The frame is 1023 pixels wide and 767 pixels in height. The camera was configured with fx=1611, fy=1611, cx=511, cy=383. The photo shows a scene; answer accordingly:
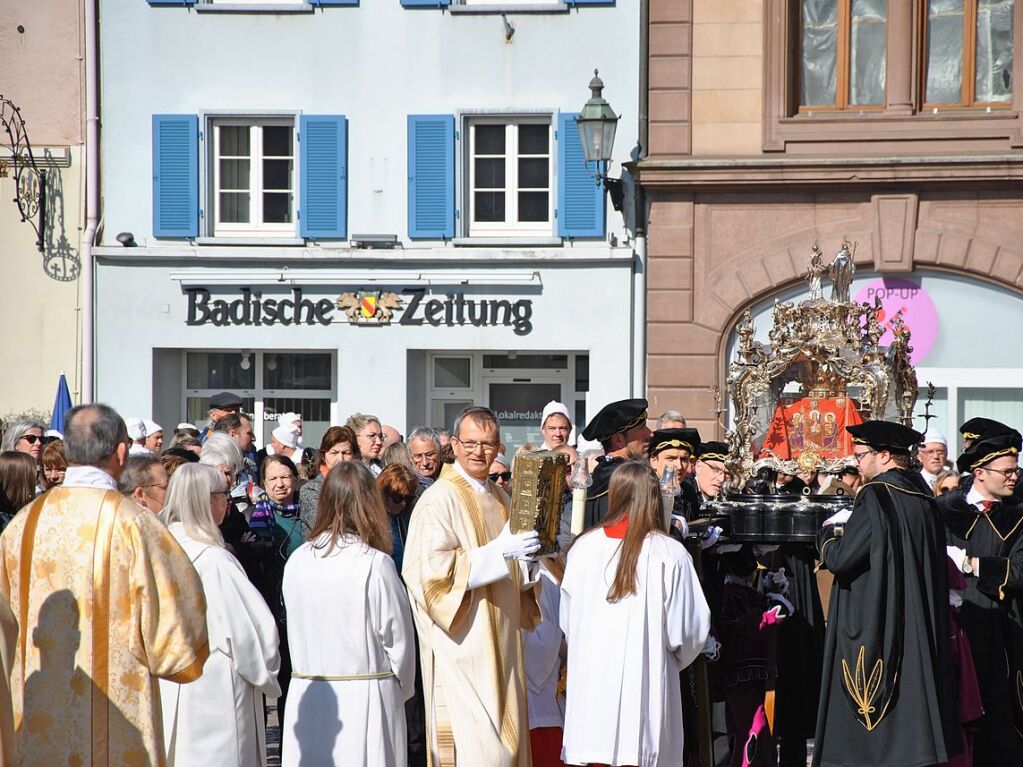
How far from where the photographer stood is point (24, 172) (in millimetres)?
19328

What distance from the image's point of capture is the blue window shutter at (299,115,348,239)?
18875 millimetres

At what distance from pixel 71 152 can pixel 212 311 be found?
8.57 feet

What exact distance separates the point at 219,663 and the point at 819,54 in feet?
43.1

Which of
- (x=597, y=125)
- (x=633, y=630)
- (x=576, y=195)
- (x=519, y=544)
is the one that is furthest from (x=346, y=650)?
(x=576, y=195)

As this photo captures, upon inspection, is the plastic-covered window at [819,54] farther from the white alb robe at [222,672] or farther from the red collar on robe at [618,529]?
the white alb robe at [222,672]

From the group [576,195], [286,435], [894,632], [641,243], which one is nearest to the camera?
[894,632]

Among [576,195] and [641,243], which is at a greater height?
[576,195]

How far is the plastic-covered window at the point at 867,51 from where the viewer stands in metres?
18.0

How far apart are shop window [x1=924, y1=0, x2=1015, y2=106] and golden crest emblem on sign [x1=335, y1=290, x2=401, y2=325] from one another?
256 inches

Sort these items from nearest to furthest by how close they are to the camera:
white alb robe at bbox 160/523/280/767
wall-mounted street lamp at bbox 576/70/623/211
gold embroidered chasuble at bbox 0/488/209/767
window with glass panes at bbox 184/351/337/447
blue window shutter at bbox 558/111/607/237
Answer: gold embroidered chasuble at bbox 0/488/209/767, white alb robe at bbox 160/523/280/767, wall-mounted street lamp at bbox 576/70/623/211, blue window shutter at bbox 558/111/607/237, window with glass panes at bbox 184/351/337/447

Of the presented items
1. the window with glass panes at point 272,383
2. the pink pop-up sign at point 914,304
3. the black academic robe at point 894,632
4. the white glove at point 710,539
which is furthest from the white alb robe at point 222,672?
the window with glass panes at point 272,383

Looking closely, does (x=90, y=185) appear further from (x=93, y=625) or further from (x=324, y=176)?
(x=93, y=625)

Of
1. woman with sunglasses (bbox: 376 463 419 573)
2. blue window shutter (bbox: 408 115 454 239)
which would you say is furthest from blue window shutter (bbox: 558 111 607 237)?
woman with sunglasses (bbox: 376 463 419 573)

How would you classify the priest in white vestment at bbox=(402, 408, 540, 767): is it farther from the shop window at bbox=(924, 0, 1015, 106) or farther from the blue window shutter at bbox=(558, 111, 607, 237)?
the shop window at bbox=(924, 0, 1015, 106)
